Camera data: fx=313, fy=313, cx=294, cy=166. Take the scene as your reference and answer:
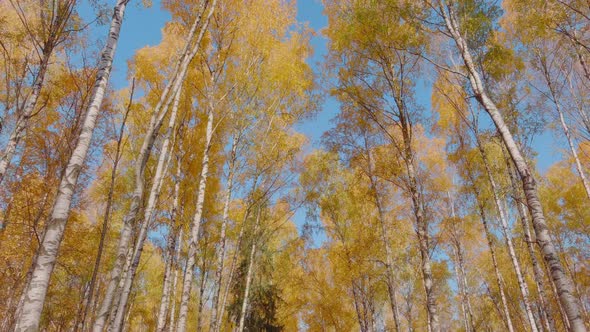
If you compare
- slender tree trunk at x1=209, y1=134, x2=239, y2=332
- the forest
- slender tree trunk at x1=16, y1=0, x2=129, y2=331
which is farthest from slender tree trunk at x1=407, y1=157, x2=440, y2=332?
slender tree trunk at x1=16, y1=0, x2=129, y2=331

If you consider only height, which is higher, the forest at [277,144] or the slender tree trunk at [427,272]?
the forest at [277,144]

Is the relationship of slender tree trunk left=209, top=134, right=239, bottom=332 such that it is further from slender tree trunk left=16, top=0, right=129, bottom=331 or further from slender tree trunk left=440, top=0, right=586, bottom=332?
slender tree trunk left=440, top=0, right=586, bottom=332

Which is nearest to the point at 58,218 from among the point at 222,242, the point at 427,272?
the point at 222,242

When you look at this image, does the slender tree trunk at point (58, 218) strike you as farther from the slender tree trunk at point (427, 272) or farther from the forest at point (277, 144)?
the slender tree trunk at point (427, 272)

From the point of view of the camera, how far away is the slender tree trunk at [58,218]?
8.57 feet

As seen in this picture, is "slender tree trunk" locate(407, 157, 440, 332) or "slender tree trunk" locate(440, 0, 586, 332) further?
"slender tree trunk" locate(407, 157, 440, 332)

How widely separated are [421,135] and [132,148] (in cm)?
1117

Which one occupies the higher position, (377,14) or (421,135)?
(421,135)

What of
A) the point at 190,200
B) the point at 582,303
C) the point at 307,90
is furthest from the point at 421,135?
the point at 582,303

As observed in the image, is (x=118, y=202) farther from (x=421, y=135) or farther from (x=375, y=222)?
(x=421, y=135)

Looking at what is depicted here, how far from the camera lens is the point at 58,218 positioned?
9.89 feet

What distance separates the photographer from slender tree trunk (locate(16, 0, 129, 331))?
2613mm

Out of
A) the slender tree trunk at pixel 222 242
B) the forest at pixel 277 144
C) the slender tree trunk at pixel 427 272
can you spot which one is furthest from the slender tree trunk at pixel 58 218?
the slender tree trunk at pixel 427 272

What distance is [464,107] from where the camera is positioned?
36.7 ft
